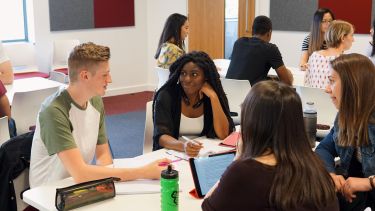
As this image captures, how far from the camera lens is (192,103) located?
3.05 m

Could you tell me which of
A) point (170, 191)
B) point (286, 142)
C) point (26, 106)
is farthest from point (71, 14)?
point (286, 142)

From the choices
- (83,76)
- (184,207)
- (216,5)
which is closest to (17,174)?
(83,76)

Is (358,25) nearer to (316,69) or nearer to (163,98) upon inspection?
(316,69)

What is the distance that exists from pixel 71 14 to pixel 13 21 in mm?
785

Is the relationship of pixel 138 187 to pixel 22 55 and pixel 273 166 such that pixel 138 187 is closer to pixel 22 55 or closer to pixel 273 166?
pixel 273 166

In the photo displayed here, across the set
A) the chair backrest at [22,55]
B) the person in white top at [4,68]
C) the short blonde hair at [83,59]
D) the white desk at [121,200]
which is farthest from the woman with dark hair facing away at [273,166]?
the chair backrest at [22,55]

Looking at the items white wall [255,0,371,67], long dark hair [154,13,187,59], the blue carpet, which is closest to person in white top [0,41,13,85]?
the blue carpet

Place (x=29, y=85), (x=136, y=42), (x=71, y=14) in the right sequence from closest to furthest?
(x=29, y=85) < (x=71, y=14) < (x=136, y=42)

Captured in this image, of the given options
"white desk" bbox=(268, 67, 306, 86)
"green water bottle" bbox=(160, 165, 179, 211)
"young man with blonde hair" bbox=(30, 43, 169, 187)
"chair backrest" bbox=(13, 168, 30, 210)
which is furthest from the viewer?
"white desk" bbox=(268, 67, 306, 86)

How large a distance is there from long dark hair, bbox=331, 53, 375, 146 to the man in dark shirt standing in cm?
217

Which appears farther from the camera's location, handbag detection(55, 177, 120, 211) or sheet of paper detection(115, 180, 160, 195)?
sheet of paper detection(115, 180, 160, 195)

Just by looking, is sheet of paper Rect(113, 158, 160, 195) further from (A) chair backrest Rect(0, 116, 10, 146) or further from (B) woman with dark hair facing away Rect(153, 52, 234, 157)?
(A) chair backrest Rect(0, 116, 10, 146)

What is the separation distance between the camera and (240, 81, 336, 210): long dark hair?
4.91ft

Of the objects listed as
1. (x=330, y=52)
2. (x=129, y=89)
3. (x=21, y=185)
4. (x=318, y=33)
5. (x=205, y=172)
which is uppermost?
(x=318, y=33)
